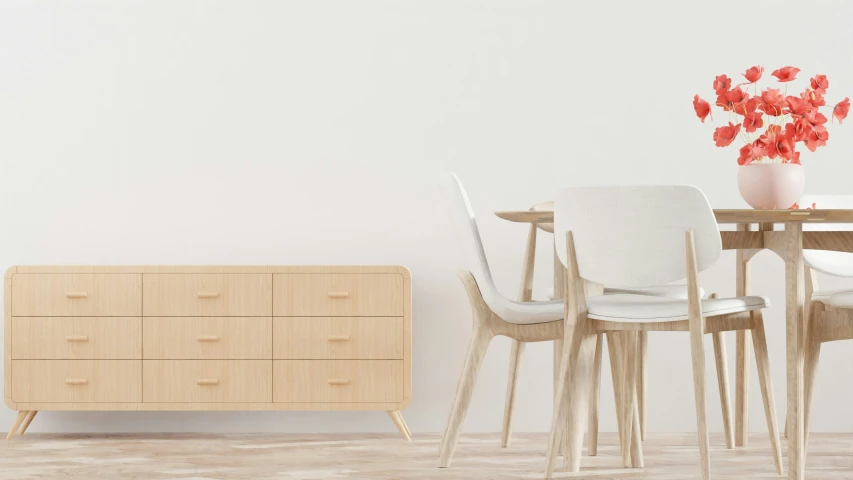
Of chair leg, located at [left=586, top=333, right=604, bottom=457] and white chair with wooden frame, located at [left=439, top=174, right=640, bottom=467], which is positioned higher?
white chair with wooden frame, located at [left=439, top=174, right=640, bottom=467]

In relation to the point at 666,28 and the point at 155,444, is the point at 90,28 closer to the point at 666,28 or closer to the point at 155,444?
the point at 155,444

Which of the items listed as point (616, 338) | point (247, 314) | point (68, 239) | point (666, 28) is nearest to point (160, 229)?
point (68, 239)

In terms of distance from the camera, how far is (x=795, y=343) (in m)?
2.46

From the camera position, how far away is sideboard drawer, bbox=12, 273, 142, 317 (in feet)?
11.2

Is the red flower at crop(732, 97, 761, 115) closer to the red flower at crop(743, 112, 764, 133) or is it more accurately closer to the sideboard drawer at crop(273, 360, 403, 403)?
the red flower at crop(743, 112, 764, 133)

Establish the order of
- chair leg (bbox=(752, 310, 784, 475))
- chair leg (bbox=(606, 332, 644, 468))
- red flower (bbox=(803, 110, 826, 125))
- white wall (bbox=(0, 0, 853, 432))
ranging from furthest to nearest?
white wall (bbox=(0, 0, 853, 432)), chair leg (bbox=(606, 332, 644, 468)), red flower (bbox=(803, 110, 826, 125)), chair leg (bbox=(752, 310, 784, 475))

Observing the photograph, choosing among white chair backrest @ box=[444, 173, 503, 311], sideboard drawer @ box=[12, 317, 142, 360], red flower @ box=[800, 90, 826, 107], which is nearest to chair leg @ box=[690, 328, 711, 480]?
white chair backrest @ box=[444, 173, 503, 311]

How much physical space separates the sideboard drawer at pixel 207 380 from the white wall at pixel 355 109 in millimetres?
596

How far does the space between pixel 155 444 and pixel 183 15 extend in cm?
176

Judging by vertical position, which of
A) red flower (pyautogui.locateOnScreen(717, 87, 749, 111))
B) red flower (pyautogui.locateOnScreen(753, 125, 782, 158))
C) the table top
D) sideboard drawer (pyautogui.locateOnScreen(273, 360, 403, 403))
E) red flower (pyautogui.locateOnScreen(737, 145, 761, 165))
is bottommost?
sideboard drawer (pyautogui.locateOnScreen(273, 360, 403, 403))

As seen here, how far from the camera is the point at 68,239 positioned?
12.5 ft

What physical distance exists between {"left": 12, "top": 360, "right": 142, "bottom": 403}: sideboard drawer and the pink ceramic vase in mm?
2239

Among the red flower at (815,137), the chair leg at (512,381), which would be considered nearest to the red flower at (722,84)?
the red flower at (815,137)

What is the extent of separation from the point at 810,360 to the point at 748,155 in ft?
2.13
